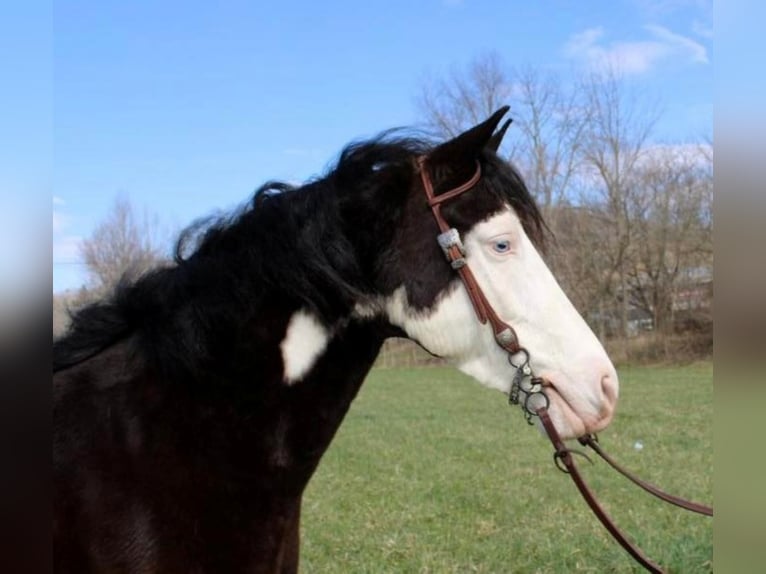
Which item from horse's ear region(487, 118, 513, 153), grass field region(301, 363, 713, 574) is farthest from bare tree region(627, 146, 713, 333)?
horse's ear region(487, 118, 513, 153)

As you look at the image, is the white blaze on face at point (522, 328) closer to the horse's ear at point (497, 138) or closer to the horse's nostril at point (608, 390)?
the horse's nostril at point (608, 390)

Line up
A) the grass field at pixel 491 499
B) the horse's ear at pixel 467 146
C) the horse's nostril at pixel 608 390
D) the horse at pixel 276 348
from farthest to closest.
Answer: the grass field at pixel 491 499 < the horse's ear at pixel 467 146 < the horse's nostril at pixel 608 390 < the horse at pixel 276 348

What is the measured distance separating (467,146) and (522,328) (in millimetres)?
630

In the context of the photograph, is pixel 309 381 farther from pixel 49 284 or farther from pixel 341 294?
pixel 49 284

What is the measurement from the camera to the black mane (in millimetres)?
2174

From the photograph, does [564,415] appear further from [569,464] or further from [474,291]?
[474,291]

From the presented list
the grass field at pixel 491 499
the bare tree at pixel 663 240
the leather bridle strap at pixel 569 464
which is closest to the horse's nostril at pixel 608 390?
the leather bridle strap at pixel 569 464

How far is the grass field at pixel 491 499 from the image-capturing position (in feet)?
17.9

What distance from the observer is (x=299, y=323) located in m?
2.20

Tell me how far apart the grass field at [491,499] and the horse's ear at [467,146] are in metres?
1.11

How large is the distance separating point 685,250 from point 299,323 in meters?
26.0

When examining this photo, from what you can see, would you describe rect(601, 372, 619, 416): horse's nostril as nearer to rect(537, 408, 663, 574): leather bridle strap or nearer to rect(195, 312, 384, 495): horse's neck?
rect(537, 408, 663, 574): leather bridle strap

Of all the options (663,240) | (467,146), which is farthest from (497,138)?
(663,240)

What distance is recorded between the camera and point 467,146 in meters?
2.30
